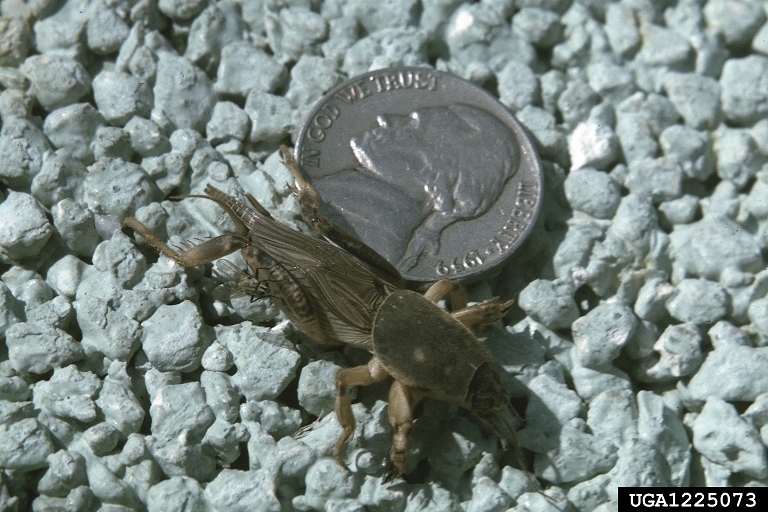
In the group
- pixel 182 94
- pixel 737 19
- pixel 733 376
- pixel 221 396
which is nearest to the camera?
pixel 221 396

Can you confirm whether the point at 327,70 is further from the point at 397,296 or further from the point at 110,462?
the point at 110,462

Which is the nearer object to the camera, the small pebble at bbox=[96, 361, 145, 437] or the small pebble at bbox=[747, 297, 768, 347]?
the small pebble at bbox=[96, 361, 145, 437]

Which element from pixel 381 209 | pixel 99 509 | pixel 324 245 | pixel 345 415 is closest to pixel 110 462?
pixel 99 509

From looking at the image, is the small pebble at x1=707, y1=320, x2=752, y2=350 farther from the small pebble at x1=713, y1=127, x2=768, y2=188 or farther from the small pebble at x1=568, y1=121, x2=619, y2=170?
the small pebble at x1=568, y1=121, x2=619, y2=170

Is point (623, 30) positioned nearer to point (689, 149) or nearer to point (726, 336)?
point (689, 149)

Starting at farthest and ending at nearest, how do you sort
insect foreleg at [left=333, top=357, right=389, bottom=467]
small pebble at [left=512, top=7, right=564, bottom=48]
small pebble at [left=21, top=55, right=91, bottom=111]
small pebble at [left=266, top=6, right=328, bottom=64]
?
small pebble at [left=512, top=7, right=564, bottom=48], small pebble at [left=266, top=6, right=328, bottom=64], small pebble at [left=21, top=55, right=91, bottom=111], insect foreleg at [left=333, top=357, right=389, bottom=467]

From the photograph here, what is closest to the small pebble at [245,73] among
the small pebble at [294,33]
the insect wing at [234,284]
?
the small pebble at [294,33]

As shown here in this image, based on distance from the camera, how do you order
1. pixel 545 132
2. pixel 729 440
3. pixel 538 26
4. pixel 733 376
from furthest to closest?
pixel 538 26 < pixel 545 132 < pixel 733 376 < pixel 729 440

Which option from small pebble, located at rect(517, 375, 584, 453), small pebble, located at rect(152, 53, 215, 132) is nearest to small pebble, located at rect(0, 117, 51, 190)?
small pebble, located at rect(152, 53, 215, 132)

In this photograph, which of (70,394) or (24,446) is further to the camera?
(70,394)

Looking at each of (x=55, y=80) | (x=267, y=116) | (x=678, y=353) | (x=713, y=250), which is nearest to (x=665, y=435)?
(x=678, y=353)
